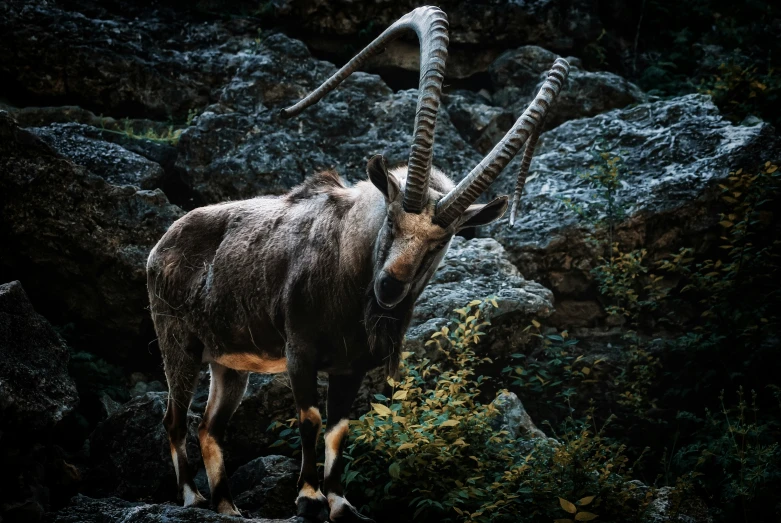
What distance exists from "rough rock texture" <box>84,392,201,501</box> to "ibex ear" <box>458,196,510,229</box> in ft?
11.6

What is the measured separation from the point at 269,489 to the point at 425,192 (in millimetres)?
3005

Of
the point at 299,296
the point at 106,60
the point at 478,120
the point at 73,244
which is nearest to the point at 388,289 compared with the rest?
the point at 299,296

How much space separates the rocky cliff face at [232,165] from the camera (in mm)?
6629

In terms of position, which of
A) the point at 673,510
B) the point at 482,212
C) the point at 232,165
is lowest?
the point at 673,510

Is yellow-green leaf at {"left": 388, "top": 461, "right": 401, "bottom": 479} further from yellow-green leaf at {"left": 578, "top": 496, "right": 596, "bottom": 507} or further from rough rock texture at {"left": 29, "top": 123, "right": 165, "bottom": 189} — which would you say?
rough rock texture at {"left": 29, "top": 123, "right": 165, "bottom": 189}

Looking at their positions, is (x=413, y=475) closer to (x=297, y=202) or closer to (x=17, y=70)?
(x=297, y=202)

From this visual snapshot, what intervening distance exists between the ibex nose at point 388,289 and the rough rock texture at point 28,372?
3040 millimetres

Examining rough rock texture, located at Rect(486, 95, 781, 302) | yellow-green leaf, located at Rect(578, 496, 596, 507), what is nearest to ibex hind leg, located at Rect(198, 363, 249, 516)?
yellow-green leaf, located at Rect(578, 496, 596, 507)

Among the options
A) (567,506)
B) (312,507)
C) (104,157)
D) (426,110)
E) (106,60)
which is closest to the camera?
(426,110)

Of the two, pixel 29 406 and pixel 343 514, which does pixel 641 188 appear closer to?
pixel 343 514

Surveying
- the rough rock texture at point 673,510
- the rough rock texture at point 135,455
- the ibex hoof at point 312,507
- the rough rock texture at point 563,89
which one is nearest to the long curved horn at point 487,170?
the ibex hoof at point 312,507

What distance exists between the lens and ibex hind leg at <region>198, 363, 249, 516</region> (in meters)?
5.95

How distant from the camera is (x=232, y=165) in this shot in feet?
31.0

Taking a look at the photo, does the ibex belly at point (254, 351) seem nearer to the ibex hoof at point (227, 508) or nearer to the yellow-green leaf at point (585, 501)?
the ibex hoof at point (227, 508)
